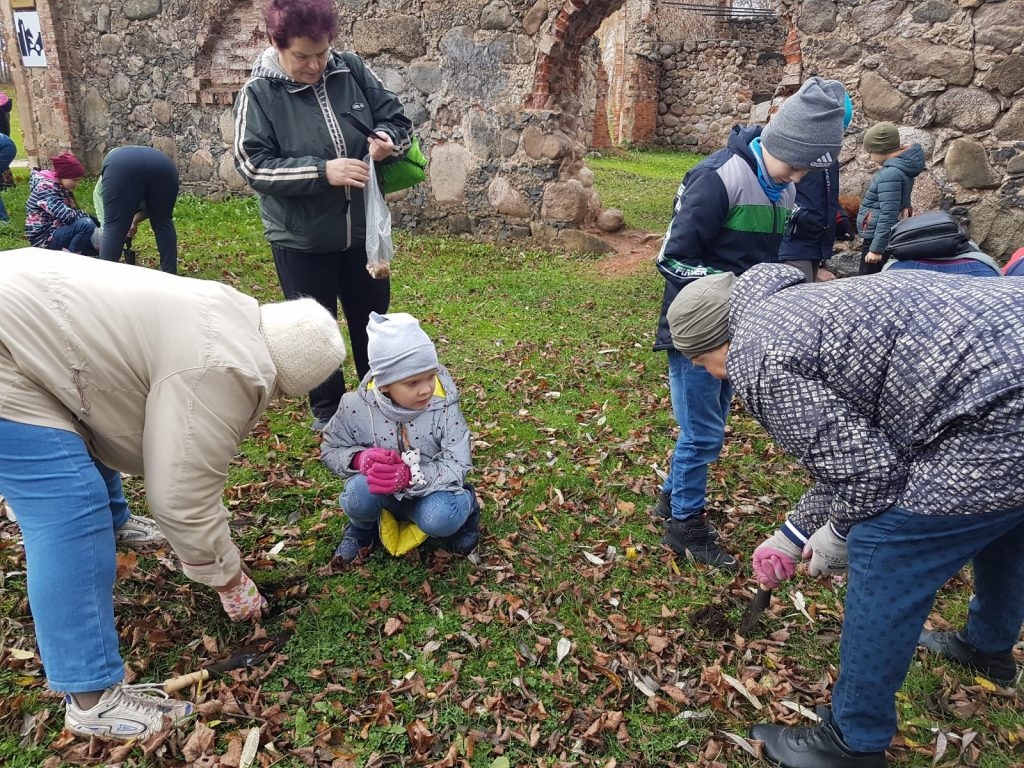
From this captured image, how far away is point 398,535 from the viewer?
3.22m

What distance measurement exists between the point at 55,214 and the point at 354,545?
5.01m

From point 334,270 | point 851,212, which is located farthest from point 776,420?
point 851,212

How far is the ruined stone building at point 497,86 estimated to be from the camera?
6363mm

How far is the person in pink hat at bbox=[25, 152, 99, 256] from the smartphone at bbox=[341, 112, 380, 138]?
12.8 feet

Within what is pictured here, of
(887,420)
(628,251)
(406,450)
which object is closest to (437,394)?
(406,450)

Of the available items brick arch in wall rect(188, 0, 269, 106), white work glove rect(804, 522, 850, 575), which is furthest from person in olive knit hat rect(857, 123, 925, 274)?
brick arch in wall rect(188, 0, 269, 106)

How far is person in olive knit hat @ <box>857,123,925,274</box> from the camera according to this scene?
5.78m

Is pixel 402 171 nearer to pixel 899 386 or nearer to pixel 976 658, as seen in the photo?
pixel 899 386

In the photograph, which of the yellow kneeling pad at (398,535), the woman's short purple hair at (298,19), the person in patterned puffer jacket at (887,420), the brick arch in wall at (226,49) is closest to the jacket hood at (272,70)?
the woman's short purple hair at (298,19)

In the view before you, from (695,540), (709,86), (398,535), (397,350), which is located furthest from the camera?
(709,86)

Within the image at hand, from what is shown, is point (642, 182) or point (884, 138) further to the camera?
point (642, 182)

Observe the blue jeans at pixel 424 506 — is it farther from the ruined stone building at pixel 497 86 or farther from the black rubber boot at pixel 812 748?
the ruined stone building at pixel 497 86

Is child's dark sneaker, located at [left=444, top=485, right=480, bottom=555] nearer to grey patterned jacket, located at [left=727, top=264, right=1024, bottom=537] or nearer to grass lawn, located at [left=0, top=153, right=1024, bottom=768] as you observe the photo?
grass lawn, located at [left=0, top=153, right=1024, bottom=768]

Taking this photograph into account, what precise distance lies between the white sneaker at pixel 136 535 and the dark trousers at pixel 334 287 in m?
1.01
